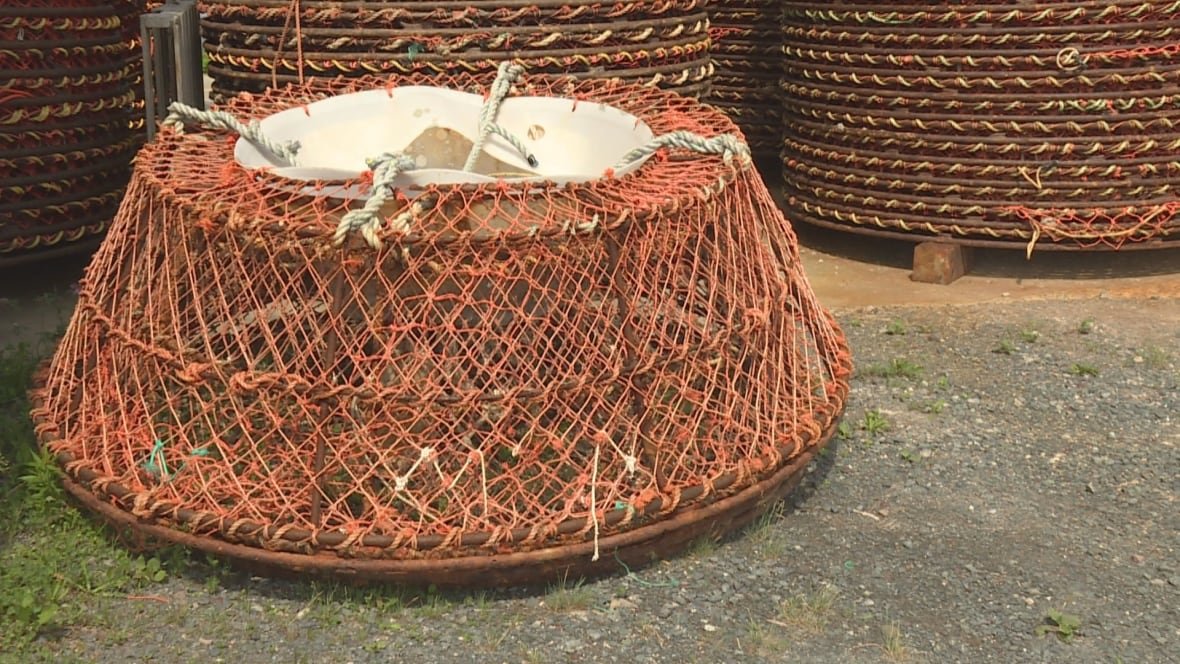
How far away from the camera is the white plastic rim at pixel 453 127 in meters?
3.53

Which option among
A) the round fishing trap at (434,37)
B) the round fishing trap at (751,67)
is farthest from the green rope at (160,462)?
the round fishing trap at (751,67)

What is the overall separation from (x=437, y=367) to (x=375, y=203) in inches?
13.9

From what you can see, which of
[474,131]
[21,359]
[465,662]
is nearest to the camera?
[465,662]

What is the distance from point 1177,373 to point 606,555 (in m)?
2.33

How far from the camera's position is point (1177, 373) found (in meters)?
4.28

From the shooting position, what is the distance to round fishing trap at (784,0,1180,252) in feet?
16.2

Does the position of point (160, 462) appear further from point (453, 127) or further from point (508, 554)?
point (453, 127)

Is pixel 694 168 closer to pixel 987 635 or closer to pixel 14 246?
pixel 987 635

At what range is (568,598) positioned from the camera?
284 centimetres

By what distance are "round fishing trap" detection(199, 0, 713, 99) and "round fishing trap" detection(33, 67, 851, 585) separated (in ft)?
2.71

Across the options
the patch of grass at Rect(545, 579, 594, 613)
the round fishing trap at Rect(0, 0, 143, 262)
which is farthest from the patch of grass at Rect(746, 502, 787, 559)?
the round fishing trap at Rect(0, 0, 143, 262)

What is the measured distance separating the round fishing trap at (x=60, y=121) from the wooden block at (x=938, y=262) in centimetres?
309

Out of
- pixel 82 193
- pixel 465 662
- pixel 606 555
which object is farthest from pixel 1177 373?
pixel 82 193

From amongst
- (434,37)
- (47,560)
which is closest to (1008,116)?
(434,37)
